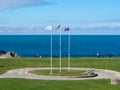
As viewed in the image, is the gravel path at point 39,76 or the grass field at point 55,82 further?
the gravel path at point 39,76

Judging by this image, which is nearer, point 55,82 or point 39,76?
point 55,82

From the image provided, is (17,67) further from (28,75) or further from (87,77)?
(87,77)

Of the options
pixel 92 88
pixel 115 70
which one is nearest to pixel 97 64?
pixel 115 70

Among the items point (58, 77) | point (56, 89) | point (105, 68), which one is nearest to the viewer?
point (56, 89)

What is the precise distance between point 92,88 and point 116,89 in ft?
6.20

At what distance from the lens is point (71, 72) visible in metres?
56.2

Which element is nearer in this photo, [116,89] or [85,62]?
[116,89]

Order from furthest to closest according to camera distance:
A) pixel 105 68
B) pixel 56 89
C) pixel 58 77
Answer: pixel 105 68
pixel 58 77
pixel 56 89

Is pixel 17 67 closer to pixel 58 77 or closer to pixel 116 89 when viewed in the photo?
pixel 58 77

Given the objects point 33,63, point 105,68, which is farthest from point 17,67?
point 105,68

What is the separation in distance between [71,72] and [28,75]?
17.5 feet

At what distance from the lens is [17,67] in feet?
210

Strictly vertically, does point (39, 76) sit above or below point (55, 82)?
below

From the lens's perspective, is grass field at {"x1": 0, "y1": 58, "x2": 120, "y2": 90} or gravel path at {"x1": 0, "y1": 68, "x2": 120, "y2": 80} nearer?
grass field at {"x1": 0, "y1": 58, "x2": 120, "y2": 90}
